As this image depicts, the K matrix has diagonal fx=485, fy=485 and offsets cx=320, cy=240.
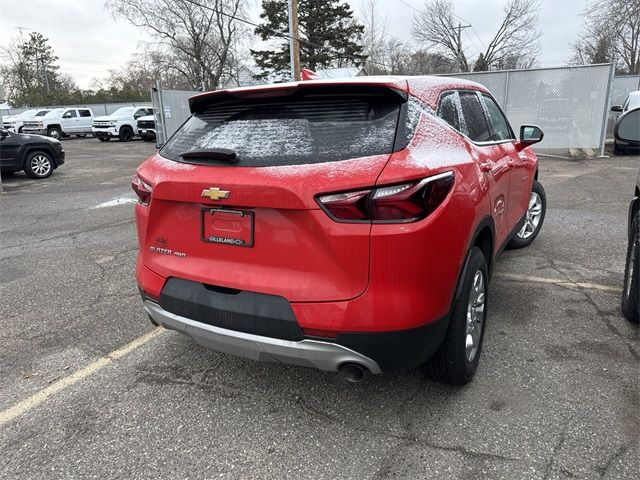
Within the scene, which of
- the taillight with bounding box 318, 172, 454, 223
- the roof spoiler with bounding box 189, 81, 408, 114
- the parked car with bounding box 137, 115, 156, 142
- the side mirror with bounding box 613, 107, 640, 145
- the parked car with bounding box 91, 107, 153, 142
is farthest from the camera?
the parked car with bounding box 91, 107, 153, 142

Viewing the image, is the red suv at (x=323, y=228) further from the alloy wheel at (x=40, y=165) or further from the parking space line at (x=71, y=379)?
the alloy wheel at (x=40, y=165)

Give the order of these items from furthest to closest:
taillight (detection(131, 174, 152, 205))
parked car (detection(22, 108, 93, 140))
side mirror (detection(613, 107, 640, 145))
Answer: parked car (detection(22, 108, 93, 140)), side mirror (detection(613, 107, 640, 145)), taillight (detection(131, 174, 152, 205))

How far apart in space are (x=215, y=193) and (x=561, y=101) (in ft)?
47.8

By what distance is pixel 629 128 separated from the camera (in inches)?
115

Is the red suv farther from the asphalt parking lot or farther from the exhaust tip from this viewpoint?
the asphalt parking lot

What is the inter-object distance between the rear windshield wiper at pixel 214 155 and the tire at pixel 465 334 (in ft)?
4.30

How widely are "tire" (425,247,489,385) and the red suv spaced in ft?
0.04

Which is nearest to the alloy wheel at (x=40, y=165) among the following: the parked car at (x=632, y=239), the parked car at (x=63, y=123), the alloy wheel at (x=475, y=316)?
the alloy wheel at (x=475, y=316)

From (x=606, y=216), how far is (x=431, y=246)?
242 inches

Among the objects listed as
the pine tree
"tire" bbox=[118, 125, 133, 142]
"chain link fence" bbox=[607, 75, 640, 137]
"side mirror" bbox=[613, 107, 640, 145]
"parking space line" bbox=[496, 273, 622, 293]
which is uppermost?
the pine tree

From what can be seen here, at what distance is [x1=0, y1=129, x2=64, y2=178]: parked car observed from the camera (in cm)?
1184

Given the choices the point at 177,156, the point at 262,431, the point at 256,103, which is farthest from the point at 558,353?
the point at 177,156

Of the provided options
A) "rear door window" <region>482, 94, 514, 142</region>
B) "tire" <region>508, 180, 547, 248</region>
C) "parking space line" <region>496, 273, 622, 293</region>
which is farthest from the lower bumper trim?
"tire" <region>508, 180, 547, 248</region>

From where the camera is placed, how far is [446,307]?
2336 millimetres
